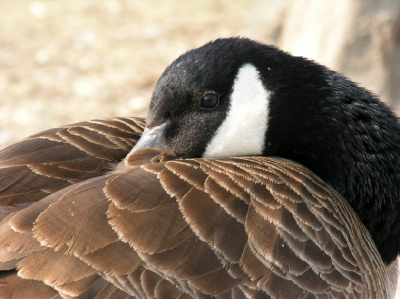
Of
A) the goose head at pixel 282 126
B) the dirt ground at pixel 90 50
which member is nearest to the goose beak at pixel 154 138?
the goose head at pixel 282 126

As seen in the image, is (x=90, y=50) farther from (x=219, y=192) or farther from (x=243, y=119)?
(x=219, y=192)

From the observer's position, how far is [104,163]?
11.4 ft

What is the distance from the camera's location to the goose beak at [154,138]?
3.64 meters

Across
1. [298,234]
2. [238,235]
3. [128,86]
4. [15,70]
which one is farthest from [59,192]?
[15,70]

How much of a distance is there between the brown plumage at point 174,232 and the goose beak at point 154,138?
0.65 ft

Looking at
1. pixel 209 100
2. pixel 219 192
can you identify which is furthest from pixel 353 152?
pixel 219 192

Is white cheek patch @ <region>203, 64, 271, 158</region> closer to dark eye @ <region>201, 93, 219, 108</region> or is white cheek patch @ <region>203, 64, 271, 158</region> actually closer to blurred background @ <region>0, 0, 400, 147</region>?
dark eye @ <region>201, 93, 219, 108</region>

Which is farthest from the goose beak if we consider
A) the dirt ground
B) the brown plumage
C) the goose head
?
the dirt ground

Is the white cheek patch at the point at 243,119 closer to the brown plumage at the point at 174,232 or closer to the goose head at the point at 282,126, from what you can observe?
the goose head at the point at 282,126

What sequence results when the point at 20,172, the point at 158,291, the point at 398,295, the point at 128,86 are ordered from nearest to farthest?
the point at 158,291 → the point at 20,172 → the point at 398,295 → the point at 128,86

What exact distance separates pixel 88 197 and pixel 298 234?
3.29ft

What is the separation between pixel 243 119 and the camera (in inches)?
145

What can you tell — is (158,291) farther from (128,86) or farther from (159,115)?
(128,86)

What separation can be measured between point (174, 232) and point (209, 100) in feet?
3.50
